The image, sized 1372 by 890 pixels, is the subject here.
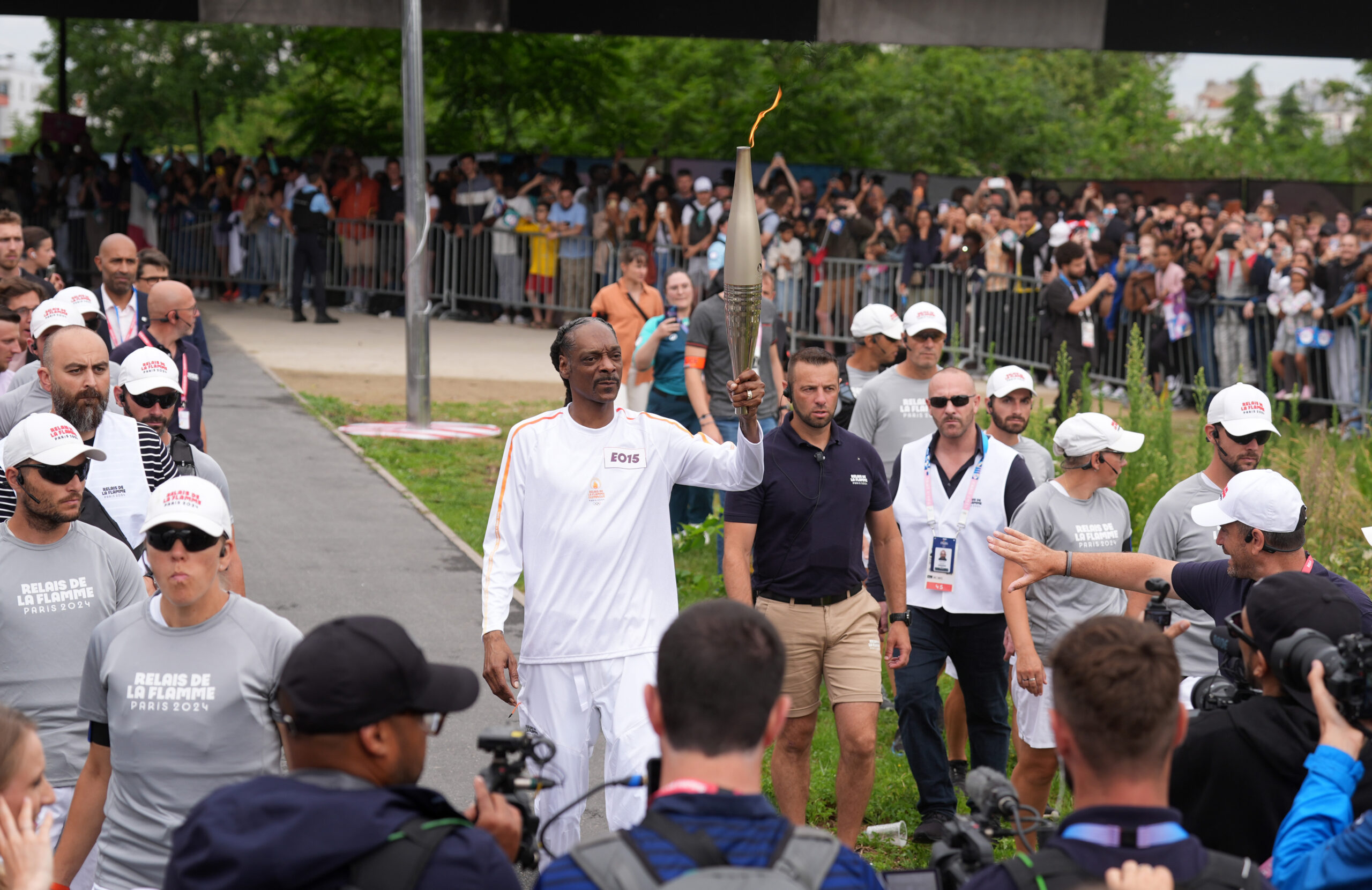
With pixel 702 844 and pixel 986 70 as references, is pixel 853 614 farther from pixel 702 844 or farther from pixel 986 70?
pixel 986 70

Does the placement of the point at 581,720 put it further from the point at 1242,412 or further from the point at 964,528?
the point at 1242,412

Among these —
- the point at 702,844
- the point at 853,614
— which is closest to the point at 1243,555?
the point at 853,614

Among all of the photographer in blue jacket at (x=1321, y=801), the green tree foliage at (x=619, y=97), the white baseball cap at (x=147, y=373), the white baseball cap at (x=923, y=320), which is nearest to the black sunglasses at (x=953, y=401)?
the white baseball cap at (x=923, y=320)

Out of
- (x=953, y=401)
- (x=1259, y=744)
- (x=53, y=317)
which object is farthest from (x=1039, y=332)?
(x=1259, y=744)

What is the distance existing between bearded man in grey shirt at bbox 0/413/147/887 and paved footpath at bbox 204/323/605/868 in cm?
208

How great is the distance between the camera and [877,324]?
9.12 m

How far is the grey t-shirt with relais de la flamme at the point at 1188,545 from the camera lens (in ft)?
19.5

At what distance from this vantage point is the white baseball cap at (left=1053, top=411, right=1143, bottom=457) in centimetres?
630

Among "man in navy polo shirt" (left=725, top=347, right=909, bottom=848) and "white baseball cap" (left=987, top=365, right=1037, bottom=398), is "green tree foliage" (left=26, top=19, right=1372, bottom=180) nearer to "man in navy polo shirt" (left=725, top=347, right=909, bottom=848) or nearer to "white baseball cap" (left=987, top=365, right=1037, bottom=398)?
"white baseball cap" (left=987, top=365, right=1037, bottom=398)

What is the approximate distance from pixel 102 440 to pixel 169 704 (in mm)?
2448

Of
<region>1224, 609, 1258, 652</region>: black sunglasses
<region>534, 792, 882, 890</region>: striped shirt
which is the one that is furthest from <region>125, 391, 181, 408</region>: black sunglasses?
<region>1224, 609, 1258, 652</region>: black sunglasses

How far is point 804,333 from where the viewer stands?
20516mm

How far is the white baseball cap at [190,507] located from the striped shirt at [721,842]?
184 centimetres

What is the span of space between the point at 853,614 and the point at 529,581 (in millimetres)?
1541
